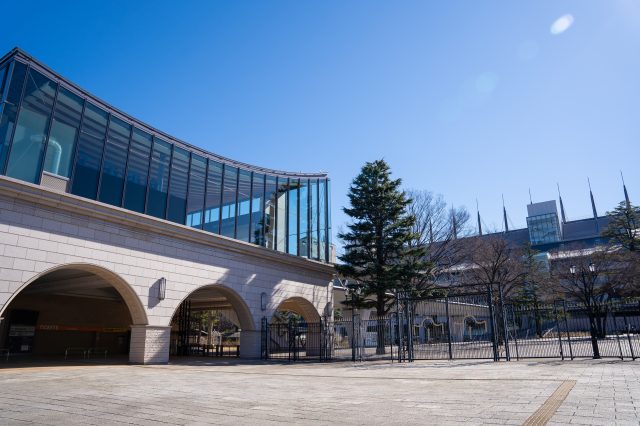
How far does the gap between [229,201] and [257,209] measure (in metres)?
2.14

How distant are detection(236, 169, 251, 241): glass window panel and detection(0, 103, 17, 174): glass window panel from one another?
1083cm

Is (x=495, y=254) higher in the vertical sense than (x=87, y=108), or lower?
lower

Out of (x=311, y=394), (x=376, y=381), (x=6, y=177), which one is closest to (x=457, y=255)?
(x=376, y=381)

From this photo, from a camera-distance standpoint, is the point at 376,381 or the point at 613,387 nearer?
the point at 613,387

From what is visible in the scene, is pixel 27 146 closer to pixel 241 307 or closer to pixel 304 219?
pixel 241 307

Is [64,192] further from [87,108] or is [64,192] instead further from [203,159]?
[203,159]

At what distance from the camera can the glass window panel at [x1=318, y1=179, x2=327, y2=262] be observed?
29141 millimetres

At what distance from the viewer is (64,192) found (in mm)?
15219

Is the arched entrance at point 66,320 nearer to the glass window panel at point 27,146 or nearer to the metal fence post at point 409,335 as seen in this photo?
the glass window panel at point 27,146

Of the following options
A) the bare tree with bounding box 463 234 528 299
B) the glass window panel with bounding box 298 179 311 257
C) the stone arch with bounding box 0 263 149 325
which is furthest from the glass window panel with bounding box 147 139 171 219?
the bare tree with bounding box 463 234 528 299

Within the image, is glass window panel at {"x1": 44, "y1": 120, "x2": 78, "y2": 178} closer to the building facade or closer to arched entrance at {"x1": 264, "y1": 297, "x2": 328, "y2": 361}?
the building facade

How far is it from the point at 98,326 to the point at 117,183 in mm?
14050

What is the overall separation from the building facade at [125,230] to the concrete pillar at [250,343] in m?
0.05

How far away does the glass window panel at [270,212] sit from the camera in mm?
24922
